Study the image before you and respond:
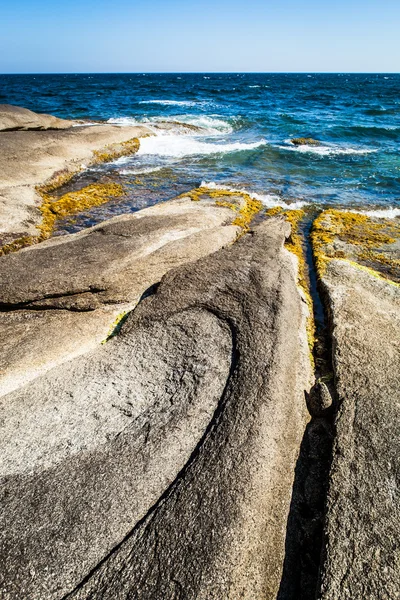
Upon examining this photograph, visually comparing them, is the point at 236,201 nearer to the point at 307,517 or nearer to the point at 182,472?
the point at 182,472

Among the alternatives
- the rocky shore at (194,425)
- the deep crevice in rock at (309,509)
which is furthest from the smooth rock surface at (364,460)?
the deep crevice in rock at (309,509)

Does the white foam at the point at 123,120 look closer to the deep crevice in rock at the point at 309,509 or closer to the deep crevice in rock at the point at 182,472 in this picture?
the deep crevice in rock at the point at 182,472

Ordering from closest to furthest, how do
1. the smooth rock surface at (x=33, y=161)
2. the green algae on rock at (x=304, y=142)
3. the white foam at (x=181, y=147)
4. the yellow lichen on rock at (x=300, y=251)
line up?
the yellow lichen on rock at (x=300, y=251)
the smooth rock surface at (x=33, y=161)
the white foam at (x=181, y=147)
the green algae on rock at (x=304, y=142)

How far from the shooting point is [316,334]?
7.81 meters

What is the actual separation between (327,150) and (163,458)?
27.8m

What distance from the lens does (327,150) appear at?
2758cm

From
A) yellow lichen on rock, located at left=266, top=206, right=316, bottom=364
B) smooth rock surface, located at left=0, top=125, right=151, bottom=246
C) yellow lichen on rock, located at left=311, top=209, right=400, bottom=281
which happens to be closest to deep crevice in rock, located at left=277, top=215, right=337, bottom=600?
yellow lichen on rock, located at left=266, top=206, right=316, bottom=364

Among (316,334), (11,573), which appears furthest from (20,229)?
(11,573)

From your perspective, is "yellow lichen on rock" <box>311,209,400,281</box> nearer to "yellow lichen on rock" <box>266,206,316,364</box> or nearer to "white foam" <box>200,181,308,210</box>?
"yellow lichen on rock" <box>266,206,316,364</box>

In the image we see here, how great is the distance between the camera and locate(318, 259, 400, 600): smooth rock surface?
3729 millimetres

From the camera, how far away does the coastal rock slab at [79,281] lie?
266 inches

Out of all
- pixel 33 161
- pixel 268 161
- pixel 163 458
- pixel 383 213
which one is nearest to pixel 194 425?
pixel 163 458

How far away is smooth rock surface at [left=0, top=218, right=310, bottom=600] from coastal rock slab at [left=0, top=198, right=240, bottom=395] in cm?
70

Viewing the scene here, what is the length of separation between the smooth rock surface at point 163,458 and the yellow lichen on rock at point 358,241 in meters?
4.65
